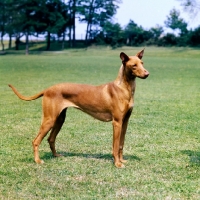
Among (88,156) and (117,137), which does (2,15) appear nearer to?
(88,156)

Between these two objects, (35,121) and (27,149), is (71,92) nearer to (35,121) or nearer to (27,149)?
(27,149)

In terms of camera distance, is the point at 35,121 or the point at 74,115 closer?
the point at 35,121

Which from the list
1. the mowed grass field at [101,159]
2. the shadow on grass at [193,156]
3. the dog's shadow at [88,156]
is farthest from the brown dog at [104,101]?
the shadow on grass at [193,156]

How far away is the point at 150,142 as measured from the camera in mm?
7949

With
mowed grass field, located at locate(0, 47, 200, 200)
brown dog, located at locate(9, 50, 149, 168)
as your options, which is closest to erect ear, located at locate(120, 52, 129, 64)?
brown dog, located at locate(9, 50, 149, 168)

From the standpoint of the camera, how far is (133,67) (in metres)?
6.01

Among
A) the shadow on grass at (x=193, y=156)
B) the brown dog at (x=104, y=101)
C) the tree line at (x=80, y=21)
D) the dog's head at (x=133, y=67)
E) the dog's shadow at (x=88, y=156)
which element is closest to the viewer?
the dog's head at (x=133, y=67)

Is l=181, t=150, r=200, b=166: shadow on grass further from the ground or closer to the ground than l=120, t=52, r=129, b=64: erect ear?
closer to the ground

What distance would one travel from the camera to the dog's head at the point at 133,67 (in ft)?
19.5

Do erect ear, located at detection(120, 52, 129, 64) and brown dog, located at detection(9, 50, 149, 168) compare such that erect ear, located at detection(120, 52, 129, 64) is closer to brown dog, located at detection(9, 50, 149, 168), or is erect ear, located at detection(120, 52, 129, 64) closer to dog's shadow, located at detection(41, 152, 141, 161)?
brown dog, located at detection(9, 50, 149, 168)

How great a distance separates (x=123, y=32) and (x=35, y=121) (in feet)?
228

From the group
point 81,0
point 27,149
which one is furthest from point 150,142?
point 81,0

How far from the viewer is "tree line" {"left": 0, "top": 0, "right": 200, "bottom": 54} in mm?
70062

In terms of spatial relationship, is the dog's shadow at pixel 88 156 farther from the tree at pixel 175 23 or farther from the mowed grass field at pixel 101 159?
the tree at pixel 175 23
